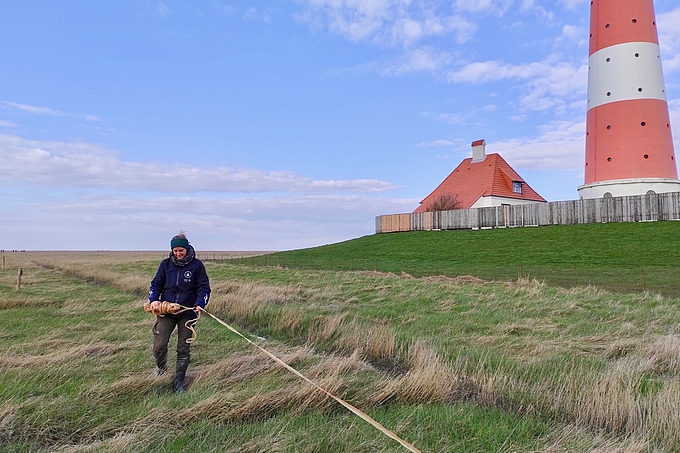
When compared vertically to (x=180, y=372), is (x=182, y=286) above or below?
above

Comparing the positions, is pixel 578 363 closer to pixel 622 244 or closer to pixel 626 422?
pixel 626 422

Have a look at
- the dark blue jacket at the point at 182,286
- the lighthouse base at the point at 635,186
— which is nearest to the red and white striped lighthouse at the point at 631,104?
the lighthouse base at the point at 635,186

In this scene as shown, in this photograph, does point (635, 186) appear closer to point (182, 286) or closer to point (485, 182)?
point (485, 182)

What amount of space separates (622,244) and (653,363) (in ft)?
78.5

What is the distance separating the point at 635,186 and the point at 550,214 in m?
6.67

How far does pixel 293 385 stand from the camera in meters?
4.75

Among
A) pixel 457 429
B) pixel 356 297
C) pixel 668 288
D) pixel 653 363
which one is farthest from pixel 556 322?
pixel 668 288

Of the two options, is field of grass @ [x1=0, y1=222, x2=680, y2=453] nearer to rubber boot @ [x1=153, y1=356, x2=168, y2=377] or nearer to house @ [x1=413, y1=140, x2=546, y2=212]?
rubber boot @ [x1=153, y1=356, x2=168, y2=377]

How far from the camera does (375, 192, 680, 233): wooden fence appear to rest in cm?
2981

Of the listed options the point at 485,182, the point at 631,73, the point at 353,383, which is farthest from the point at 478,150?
the point at 353,383

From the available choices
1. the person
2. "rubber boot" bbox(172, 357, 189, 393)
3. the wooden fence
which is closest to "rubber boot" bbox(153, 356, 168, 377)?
the person

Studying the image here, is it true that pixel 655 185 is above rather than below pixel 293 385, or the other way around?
above

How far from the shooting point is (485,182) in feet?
139

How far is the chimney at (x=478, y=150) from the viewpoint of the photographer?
45.7 metres
